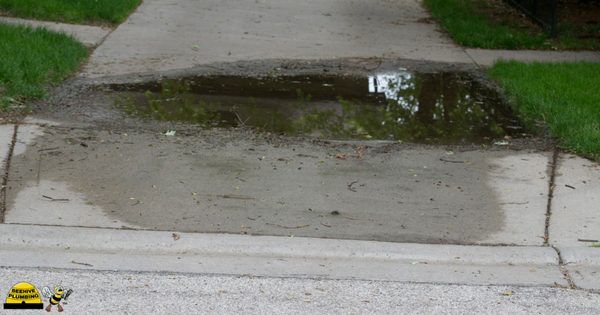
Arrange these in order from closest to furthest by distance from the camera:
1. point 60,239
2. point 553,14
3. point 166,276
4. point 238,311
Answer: point 238,311 → point 166,276 → point 60,239 → point 553,14

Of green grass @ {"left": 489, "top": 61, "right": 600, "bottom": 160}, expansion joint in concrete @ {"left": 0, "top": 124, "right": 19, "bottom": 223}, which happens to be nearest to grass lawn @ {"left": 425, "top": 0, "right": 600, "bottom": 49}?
green grass @ {"left": 489, "top": 61, "right": 600, "bottom": 160}

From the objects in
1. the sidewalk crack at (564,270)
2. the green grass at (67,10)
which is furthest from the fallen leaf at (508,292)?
the green grass at (67,10)

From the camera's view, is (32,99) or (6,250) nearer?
(6,250)

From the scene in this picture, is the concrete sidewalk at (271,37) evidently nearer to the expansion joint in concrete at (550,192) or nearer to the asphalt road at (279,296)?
the expansion joint in concrete at (550,192)

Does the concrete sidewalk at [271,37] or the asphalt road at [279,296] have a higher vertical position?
the asphalt road at [279,296]

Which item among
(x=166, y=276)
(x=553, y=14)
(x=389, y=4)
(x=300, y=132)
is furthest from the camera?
(x=389, y=4)

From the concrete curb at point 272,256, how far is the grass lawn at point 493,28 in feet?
22.9

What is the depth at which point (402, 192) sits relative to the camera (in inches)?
276

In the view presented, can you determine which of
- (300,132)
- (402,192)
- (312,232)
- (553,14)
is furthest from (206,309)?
(553,14)

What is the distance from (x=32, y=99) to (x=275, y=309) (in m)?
4.64

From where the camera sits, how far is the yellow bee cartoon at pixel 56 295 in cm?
505

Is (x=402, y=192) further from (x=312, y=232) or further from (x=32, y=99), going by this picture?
(x=32, y=99)

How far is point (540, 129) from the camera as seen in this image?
8.69m

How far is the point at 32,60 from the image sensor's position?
9875 millimetres
